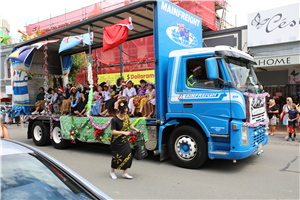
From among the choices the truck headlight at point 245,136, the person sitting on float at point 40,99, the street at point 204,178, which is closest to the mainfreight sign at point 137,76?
the person sitting on float at point 40,99

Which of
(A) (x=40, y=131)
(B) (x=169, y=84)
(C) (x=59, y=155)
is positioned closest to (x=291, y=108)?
(B) (x=169, y=84)

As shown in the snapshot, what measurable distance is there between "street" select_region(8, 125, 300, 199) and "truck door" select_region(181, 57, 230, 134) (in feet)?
3.48

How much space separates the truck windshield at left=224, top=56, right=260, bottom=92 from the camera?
17.6ft

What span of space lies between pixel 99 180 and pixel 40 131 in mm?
5569

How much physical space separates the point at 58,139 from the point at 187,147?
17.4 ft

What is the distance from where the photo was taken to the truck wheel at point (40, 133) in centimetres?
920

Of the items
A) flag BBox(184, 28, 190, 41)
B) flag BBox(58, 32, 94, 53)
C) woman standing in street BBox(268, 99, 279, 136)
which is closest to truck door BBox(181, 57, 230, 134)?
flag BBox(184, 28, 190, 41)

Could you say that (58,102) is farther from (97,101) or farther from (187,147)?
(187,147)

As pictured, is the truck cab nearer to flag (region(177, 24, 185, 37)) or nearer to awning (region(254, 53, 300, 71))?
flag (region(177, 24, 185, 37))

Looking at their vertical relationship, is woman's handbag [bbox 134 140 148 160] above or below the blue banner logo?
below

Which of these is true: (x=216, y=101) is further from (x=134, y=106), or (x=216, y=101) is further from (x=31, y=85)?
(x=31, y=85)

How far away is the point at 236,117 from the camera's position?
16.7ft

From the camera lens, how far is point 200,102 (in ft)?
18.3

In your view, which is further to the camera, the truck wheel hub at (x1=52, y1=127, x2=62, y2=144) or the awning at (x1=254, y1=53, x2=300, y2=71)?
the awning at (x1=254, y1=53, x2=300, y2=71)
